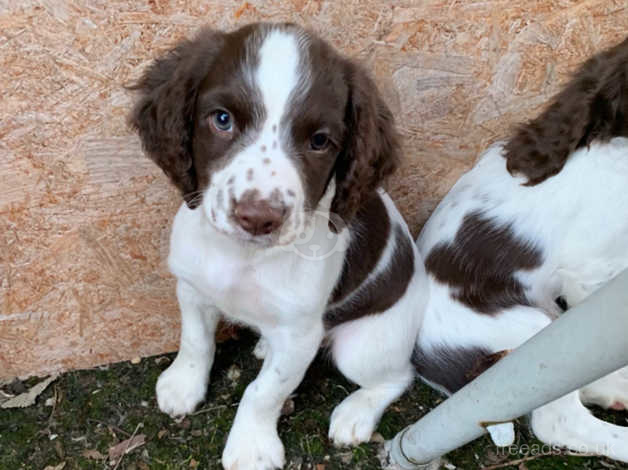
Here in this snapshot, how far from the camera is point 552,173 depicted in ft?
7.64

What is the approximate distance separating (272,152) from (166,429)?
4.87ft

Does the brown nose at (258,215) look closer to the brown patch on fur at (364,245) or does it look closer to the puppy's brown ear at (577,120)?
the brown patch on fur at (364,245)

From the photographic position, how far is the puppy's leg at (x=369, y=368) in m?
2.48

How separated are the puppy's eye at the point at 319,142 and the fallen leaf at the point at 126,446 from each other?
151 centimetres

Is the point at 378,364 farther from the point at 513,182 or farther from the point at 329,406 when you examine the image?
the point at 513,182

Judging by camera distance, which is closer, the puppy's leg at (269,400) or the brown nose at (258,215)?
the brown nose at (258,215)

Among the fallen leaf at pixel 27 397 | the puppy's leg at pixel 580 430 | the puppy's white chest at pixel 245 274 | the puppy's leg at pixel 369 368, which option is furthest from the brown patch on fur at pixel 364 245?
the fallen leaf at pixel 27 397

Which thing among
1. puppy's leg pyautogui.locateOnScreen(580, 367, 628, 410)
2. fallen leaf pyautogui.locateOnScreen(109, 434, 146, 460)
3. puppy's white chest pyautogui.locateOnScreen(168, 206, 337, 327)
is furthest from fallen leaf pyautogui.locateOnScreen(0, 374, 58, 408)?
puppy's leg pyautogui.locateOnScreen(580, 367, 628, 410)

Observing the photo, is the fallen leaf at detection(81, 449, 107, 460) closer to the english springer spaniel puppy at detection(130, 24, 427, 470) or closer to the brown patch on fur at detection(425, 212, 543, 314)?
the english springer spaniel puppy at detection(130, 24, 427, 470)

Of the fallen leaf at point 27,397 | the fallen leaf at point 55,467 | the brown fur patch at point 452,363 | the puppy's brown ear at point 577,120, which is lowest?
the fallen leaf at point 27,397

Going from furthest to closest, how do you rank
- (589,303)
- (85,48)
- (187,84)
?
(85,48) → (187,84) → (589,303)

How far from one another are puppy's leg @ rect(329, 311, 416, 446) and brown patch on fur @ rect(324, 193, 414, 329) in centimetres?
7

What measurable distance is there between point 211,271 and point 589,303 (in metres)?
1.24

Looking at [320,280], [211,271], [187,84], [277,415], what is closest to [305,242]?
[320,280]
